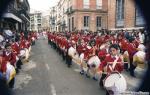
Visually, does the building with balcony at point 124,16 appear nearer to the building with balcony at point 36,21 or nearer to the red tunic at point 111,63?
the red tunic at point 111,63

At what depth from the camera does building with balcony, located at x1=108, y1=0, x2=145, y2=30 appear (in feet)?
91.4

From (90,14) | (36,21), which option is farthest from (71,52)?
(36,21)

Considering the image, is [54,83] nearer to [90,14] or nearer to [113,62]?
[113,62]

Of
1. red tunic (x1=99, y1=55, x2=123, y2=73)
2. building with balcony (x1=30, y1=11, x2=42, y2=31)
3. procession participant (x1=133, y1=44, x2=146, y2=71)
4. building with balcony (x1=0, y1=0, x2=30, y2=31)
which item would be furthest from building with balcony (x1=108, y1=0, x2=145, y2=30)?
building with balcony (x1=30, y1=11, x2=42, y2=31)

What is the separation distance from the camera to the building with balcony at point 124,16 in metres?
27.9

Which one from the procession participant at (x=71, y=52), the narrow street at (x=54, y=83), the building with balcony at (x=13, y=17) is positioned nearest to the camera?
the narrow street at (x=54, y=83)

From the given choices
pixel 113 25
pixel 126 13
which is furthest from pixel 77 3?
pixel 126 13

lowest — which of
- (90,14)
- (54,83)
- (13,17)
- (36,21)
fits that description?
(54,83)

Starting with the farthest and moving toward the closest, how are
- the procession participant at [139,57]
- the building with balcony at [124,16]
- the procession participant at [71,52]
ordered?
the building with balcony at [124,16] < the procession participant at [71,52] < the procession participant at [139,57]

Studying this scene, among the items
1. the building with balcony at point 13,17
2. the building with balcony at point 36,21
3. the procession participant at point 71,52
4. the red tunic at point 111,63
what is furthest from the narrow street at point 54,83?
the building with balcony at point 36,21

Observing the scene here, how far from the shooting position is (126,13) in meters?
29.6

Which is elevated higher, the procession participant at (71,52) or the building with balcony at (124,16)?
the building with balcony at (124,16)

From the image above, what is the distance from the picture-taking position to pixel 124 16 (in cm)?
3044

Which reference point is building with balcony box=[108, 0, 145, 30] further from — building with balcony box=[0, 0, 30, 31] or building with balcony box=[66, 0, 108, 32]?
building with balcony box=[66, 0, 108, 32]
